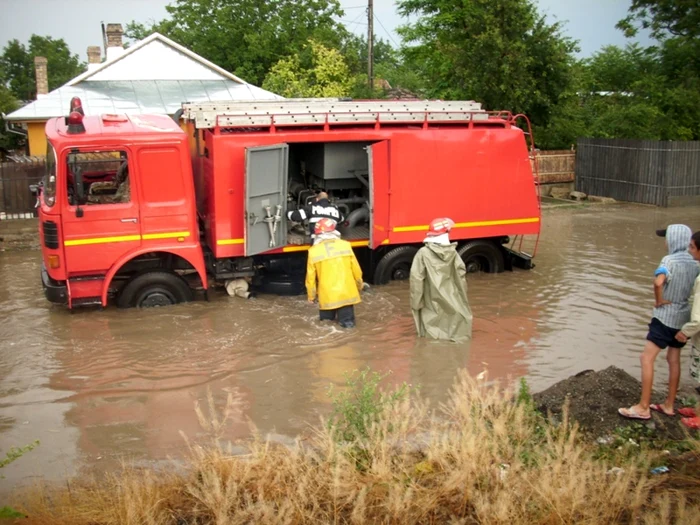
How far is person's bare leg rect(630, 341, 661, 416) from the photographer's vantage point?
20.1 feet

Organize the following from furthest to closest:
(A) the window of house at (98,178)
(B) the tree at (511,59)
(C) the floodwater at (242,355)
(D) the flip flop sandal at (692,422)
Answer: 1. (B) the tree at (511,59)
2. (A) the window of house at (98,178)
3. (C) the floodwater at (242,355)
4. (D) the flip flop sandal at (692,422)

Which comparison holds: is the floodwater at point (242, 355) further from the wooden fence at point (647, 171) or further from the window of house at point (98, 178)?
the wooden fence at point (647, 171)

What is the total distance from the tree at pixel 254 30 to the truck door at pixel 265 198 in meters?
28.0

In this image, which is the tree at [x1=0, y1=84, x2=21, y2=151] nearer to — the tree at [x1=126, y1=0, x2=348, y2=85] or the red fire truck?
the tree at [x1=126, y1=0, x2=348, y2=85]

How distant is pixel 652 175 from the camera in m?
20.3

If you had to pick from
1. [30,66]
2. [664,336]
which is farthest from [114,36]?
[30,66]

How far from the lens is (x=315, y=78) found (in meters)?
32.2

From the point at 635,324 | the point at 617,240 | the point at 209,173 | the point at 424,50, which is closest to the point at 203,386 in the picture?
the point at 209,173

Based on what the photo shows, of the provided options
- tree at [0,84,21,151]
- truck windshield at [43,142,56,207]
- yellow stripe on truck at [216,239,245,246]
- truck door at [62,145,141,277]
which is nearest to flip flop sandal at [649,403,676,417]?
yellow stripe on truck at [216,239,245,246]

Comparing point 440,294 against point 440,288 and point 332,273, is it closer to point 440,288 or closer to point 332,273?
point 440,288

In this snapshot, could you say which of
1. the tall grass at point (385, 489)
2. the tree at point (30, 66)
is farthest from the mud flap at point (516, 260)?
the tree at point (30, 66)

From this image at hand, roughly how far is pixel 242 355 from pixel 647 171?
1545 centimetres

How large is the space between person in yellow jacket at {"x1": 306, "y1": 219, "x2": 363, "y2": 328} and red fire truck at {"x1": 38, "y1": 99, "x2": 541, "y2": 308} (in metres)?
1.30

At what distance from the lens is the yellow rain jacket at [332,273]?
29.6 feet
